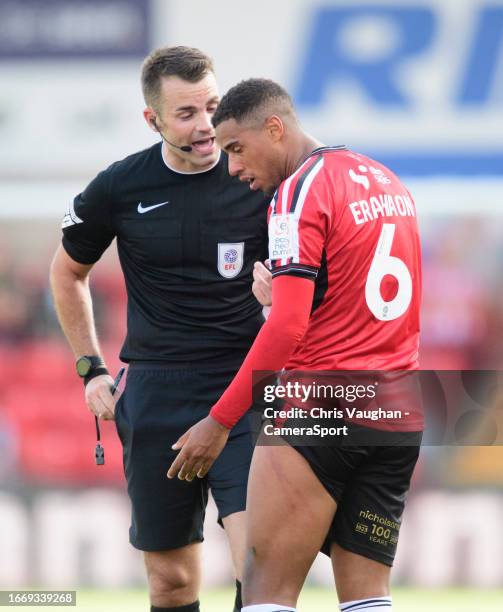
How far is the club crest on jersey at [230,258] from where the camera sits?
13.7 feet

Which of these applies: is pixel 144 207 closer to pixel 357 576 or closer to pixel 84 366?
pixel 84 366

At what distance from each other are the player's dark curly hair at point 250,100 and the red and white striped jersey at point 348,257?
215mm

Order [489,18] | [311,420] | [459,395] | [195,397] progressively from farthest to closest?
[489,18] → [459,395] → [195,397] → [311,420]

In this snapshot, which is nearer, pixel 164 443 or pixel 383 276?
pixel 383 276

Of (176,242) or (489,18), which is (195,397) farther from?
(489,18)

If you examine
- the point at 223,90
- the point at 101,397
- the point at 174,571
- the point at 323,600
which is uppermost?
the point at 223,90

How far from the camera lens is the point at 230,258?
4168mm

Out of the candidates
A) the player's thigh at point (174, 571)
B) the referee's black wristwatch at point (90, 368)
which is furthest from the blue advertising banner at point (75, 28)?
the player's thigh at point (174, 571)

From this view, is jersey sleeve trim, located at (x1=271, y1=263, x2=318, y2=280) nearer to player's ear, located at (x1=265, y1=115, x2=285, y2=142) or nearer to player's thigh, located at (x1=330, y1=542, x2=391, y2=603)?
player's ear, located at (x1=265, y1=115, x2=285, y2=142)

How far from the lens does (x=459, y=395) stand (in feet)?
18.6

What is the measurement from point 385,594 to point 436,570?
3.86 metres

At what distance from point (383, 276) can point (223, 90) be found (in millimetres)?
5012

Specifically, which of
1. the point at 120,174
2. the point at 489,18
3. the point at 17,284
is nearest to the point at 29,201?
the point at 17,284

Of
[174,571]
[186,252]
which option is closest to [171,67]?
[186,252]
